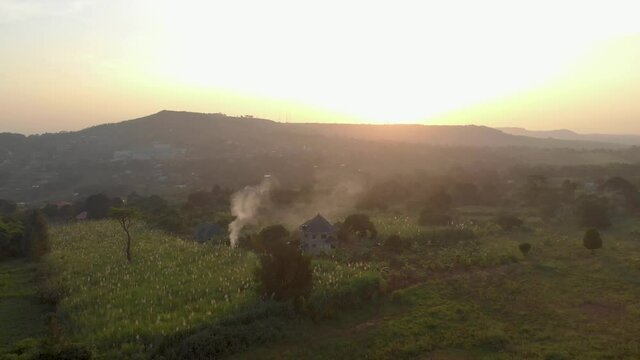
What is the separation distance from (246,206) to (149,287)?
3992 centimetres

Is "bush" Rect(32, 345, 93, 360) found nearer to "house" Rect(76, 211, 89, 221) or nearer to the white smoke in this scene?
the white smoke

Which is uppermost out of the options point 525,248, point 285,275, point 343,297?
point 285,275

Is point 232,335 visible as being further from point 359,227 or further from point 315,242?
point 359,227

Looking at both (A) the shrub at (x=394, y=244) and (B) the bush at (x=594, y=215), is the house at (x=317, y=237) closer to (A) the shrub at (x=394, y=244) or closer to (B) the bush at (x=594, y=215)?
(A) the shrub at (x=394, y=244)

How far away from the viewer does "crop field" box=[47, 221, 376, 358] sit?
23.4m

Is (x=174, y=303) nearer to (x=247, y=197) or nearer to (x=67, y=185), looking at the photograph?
(x=247, y=197)

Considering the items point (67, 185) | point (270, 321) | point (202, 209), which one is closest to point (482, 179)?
point (202, 209)

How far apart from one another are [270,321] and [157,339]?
5.45m

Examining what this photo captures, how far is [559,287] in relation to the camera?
31.3 meters

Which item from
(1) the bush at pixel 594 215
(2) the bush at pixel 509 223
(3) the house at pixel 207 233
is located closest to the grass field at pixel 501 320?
(2) the bush at pixel 509 223

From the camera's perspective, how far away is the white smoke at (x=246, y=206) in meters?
53.0

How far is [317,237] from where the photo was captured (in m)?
42.9

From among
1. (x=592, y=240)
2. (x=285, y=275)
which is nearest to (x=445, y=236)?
(x=592, y=240)

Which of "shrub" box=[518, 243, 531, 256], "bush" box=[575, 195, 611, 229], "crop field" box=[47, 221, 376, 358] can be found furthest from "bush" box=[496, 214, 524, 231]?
"crop field" box=[47, 221, 376, 358]
